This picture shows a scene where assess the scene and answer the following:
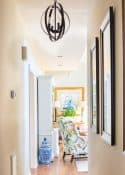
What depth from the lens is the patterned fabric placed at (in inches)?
319

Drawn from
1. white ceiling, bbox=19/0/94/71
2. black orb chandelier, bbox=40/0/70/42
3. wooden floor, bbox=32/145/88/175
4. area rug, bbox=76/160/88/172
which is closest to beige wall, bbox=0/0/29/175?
white ceiling, bbox=19/0/94/71

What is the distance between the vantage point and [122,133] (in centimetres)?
189

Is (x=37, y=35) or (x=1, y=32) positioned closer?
(x=1, y=32)

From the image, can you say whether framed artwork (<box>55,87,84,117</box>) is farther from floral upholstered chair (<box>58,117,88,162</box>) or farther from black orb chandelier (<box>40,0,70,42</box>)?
black orb chandelier (<box>40,0,70,42</box>)

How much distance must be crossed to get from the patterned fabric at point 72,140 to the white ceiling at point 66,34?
5.94ft

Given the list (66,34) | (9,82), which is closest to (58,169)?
(66,34)

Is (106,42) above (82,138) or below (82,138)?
above

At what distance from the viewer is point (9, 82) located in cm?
337

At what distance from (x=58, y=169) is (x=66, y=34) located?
295 centimetres

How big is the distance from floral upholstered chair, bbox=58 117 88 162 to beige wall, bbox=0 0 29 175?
4.01 metres

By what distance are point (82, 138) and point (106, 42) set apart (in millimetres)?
6130

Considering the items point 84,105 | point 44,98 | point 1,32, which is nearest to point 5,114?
point 1,32

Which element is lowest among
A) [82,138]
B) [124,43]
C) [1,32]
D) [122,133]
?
[82,138]

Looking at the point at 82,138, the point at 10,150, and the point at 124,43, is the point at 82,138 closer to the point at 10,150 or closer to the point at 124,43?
the point at 10,150
